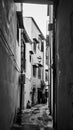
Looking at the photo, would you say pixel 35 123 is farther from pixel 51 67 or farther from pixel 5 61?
pixel 5 61

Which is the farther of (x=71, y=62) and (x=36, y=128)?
(x=36, y=128)

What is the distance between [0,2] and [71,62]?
2611 millimetres

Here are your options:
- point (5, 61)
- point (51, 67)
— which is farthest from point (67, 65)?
point (51, 67)

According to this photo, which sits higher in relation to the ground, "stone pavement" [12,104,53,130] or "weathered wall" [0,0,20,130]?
"weathered wall" [0,0,20,130]

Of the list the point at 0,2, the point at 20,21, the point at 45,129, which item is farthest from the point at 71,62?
the point at 20,21

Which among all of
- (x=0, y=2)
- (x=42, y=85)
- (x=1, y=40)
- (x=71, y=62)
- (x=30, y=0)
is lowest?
(x=42, y=85)

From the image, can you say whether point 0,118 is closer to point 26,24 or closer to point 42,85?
point 26,24

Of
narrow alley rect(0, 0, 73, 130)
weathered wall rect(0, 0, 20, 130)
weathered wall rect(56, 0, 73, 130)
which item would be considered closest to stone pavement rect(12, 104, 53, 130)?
narrow alley rect(0, 0, 73, 130)

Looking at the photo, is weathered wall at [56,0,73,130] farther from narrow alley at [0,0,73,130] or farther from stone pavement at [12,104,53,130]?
stone pavement at [12,104,53,130]

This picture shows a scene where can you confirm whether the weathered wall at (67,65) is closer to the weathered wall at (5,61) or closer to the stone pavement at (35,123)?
the weathered wall at (5,61)

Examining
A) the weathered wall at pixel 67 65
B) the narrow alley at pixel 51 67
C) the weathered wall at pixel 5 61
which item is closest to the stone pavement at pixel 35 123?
the narrow alley at pixel 51 67

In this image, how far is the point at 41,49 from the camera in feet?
96.5

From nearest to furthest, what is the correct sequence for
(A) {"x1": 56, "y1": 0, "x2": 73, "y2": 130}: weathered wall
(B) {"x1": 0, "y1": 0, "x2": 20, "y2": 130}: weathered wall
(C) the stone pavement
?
(A) {"x1": 56, "y1": 0, "x2": 73, "y2": 130}: weathered wall → (B) {"x1": 0, "y1": 0, "x2": 20, "y2": 130}: weathered wall → (C) the stone pavement

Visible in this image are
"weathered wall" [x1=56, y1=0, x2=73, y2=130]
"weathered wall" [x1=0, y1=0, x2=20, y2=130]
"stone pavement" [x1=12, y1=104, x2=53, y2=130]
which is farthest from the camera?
"stone pavement" [x1=12, y1=104, x2=53, y2=130]
